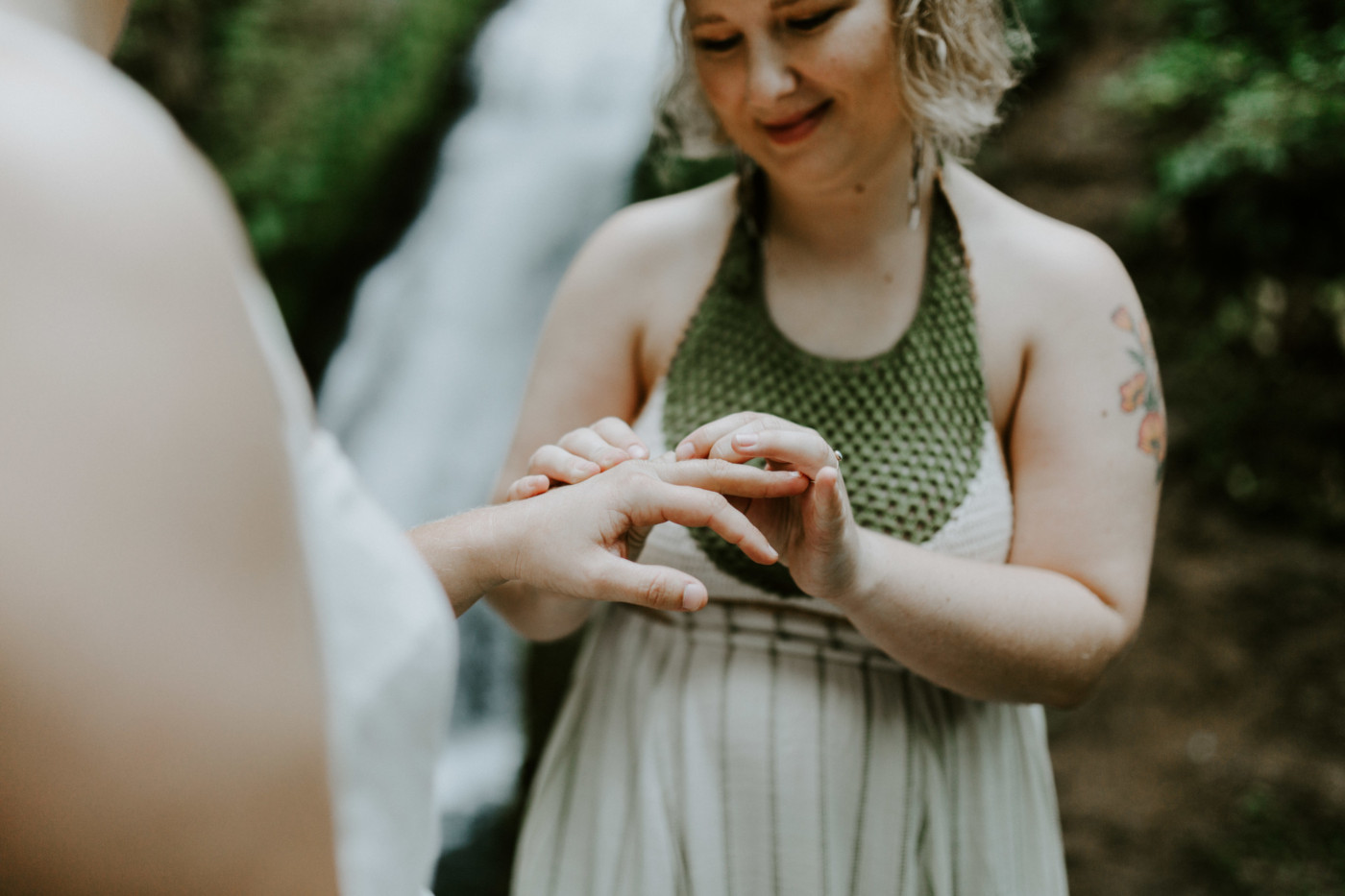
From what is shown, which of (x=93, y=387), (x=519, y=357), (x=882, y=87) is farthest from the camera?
(x=519, y=357)

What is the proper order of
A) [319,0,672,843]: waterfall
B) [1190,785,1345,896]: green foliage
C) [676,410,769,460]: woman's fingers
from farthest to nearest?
Result: 1. [319,0,672,843]: waterfall
2. [1190,785,1345,896]: green foliage
3. [676,410,769,460]: woman's fingers

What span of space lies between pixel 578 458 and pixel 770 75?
607 millimetres

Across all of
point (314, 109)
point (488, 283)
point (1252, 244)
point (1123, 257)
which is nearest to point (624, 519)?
point (1252, 244)

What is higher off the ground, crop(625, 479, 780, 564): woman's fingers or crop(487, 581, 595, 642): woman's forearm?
crop(625, 479, 780, 564): woman's fingers

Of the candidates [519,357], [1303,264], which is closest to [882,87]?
[1303,264]

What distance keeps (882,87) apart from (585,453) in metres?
0.69

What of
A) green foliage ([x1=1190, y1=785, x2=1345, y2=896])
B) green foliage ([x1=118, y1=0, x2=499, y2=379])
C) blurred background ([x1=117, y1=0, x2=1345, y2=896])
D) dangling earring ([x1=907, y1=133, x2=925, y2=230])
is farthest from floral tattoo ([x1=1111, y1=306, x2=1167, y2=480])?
green foliage ([x1=118, y1=0, x2=499, y2=379])

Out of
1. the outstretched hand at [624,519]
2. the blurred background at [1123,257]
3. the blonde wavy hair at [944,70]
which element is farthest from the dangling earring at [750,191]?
the outstretched hand at [624,519]

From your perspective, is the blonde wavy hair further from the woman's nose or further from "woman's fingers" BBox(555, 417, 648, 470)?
"woman's fingers" BBox(555, 417, 648, 470)

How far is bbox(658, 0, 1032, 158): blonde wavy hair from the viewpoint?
132 centimetres

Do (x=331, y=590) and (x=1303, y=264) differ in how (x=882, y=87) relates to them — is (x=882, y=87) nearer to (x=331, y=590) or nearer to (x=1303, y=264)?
(x=331, y=590)

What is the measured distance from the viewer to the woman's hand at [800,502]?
1021mm

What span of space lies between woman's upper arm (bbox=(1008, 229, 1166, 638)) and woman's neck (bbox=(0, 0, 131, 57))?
114 cm

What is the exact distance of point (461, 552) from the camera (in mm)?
1128
